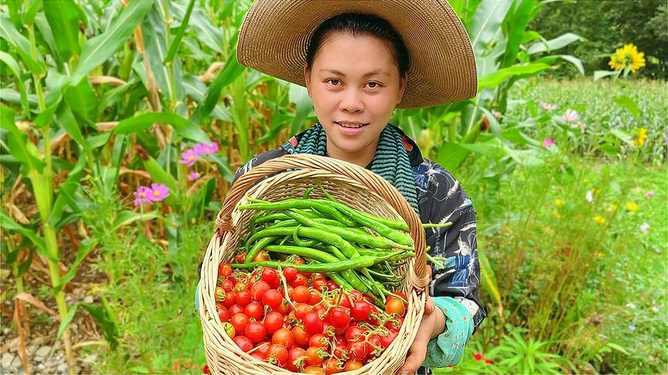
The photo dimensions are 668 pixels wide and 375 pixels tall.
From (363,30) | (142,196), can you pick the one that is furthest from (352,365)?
(142,196)

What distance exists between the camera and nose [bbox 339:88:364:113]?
112cm

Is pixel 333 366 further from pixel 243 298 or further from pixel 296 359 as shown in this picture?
pixel 243 298

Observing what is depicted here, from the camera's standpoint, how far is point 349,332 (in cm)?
92

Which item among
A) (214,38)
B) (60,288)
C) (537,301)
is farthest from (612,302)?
(60,288)

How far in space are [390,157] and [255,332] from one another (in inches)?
21.5

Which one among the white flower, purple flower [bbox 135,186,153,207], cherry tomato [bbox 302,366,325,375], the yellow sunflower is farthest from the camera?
the yellow sunflower

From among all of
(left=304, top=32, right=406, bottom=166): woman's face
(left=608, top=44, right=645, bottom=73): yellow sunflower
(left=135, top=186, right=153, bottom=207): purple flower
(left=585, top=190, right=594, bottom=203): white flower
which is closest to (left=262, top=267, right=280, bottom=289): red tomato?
(left=304, top=32, right=406, bottom=166): woman's face

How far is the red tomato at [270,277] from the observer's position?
0.99m

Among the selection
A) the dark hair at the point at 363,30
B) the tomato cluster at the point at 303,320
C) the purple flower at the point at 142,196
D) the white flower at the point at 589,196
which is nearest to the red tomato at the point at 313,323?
the tomato cluster at the point at 303,320

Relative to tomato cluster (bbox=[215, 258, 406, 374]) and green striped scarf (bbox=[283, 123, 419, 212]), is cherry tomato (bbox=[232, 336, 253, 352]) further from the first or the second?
green striped scarf (bbox=[283, 123, 419, 212])

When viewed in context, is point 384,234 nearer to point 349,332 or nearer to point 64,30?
point 349,332

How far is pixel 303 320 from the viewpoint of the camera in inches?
36.2

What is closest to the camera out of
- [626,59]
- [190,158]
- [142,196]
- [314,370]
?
[314,370]

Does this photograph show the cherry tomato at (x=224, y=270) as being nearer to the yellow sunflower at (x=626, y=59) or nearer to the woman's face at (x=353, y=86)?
the woman's face at (x=353, y=86)
